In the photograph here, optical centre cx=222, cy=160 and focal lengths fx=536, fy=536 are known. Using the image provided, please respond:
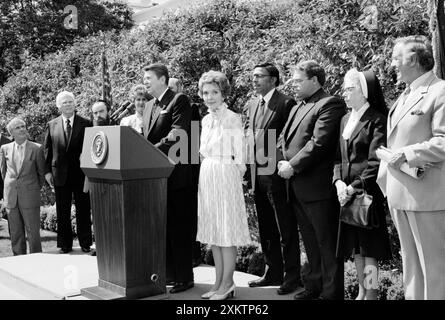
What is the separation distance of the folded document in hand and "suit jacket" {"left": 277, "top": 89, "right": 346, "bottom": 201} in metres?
0.72

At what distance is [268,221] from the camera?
500cm

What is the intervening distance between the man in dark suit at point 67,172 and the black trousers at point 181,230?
2.32 meters

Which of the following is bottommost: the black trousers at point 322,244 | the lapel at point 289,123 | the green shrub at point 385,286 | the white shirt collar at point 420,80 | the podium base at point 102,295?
the green shrub at point 385,286

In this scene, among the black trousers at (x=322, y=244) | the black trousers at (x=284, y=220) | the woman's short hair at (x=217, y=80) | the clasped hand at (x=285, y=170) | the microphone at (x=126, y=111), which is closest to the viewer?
the black trousers at (x=322, y=244)

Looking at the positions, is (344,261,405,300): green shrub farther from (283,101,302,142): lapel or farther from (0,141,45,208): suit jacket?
(0,141,45,208): suit jacket

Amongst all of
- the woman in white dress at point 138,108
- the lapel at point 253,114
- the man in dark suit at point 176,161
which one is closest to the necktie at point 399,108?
the lapel at point 253,114

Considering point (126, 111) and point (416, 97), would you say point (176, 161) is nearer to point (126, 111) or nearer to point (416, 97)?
point (416, 97)

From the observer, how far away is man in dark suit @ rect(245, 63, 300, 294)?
473 cm

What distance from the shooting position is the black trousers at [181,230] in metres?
4.89

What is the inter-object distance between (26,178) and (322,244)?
14.9ft

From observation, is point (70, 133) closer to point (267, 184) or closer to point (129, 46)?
point (267, 184)

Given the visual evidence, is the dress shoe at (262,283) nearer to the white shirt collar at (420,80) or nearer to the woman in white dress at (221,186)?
the woman in white dress at (221,186)

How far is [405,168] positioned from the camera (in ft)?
11.4

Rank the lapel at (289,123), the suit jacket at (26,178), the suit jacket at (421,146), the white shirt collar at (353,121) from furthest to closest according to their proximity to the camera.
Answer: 1. the suit jacket at (26,178)
2. the lapel at (289,123)
3. the white shirt collar at (353,121)
4. the suit jacket at (421,146)
